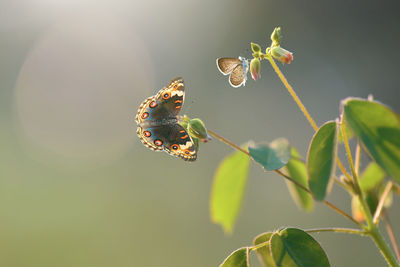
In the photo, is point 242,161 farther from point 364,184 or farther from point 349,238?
point 349,238

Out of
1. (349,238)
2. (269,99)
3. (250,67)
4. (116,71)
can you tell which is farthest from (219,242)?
(116,71)

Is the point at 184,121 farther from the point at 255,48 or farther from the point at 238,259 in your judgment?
the point at 238,259

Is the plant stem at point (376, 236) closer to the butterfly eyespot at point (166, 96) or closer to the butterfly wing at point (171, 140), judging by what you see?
the butterfly wing at point (171, 140)

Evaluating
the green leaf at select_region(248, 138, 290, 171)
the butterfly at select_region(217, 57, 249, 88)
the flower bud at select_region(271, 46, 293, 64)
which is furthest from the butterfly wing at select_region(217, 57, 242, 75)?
the green leaf at select_region(248, 138, 290, 171)

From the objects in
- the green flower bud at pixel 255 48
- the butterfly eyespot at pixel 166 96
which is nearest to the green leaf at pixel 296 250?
the green flower bud at pixel 255 48

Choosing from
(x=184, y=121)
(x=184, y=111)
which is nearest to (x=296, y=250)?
(x=184, y=121)
